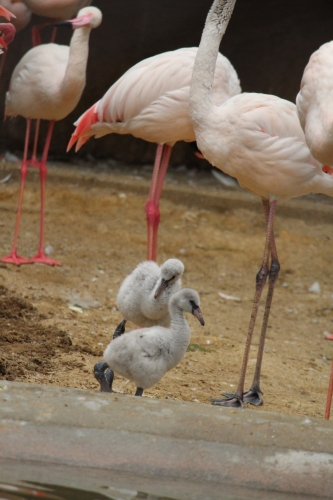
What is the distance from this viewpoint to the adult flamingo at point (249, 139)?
3.63 m

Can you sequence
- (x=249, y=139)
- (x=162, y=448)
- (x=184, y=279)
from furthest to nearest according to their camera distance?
(x=184, y=279) → (x=249, y=139) → (x=162, y=448)

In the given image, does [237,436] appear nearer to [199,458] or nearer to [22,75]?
[199,458]

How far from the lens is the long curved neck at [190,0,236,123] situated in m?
3.67

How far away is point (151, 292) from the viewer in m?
3.53

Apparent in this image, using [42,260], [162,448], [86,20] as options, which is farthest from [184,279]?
[162,448]

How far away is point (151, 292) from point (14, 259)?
8.29ft

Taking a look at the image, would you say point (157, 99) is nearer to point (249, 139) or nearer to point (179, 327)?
point (249, 139)

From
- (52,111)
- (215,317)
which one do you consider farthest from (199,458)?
(52,111)

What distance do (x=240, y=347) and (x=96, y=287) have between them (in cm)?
134

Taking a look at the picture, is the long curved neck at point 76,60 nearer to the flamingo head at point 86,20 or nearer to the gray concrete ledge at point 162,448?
the flamingo head at point 86,20

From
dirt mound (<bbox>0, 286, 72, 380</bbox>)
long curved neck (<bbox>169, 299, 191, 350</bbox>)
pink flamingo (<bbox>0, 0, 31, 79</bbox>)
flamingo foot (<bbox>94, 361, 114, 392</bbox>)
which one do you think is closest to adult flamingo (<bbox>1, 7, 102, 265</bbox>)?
pink flamingo (<bbox>0, 0, 31, 79</bbox>)

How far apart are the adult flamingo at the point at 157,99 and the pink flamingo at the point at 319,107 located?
41.1 inches

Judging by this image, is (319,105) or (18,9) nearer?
(319,105)

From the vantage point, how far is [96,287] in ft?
18.2
